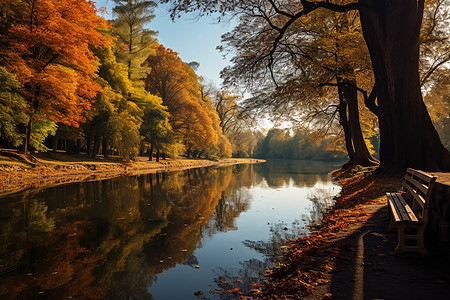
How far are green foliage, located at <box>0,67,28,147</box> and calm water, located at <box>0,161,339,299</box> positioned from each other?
236 inches

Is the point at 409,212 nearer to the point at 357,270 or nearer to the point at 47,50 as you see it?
the point at 357,270

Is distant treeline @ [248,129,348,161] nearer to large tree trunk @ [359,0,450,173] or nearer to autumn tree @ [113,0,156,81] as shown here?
autumn tree @ [113,0,156,81]

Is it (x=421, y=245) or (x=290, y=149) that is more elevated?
(x=290, y=149)

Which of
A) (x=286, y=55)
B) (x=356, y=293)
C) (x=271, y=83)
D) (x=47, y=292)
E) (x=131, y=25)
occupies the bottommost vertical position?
(x=47, y=292)

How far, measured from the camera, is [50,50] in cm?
1784

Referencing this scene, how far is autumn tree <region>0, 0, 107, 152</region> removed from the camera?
14859 millimetres

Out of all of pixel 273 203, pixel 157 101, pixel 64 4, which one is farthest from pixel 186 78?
pixel 273 203

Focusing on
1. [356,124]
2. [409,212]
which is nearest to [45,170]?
[409,212]

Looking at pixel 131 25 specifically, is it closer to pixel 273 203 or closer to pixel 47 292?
pixel 273 203

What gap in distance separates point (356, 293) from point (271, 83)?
12327 millimetres

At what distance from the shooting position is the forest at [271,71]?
31.8 feet

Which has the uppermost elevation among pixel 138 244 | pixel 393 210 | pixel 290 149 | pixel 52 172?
pixel 290 149

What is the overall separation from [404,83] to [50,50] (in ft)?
67.1

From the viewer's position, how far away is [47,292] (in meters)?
3.59
